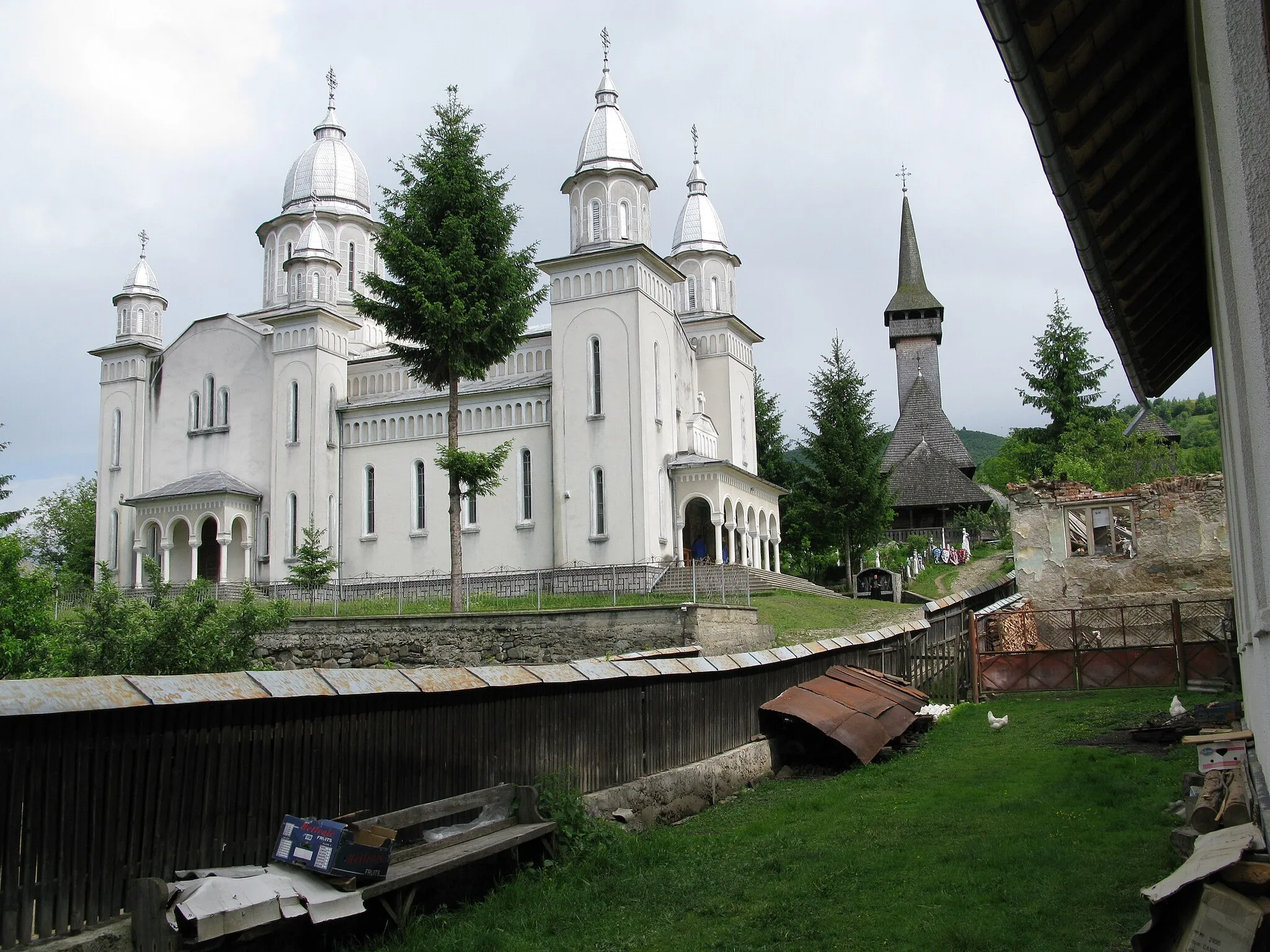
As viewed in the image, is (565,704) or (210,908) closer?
(210,908)

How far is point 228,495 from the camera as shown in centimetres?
3919

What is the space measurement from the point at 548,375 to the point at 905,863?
30.7 meters

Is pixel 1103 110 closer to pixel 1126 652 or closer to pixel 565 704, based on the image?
pixel 565 704

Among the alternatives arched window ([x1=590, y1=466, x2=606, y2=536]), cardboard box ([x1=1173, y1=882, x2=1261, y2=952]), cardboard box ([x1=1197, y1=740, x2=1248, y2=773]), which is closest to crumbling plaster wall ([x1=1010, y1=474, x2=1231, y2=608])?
arched window ([x1=590, y1=466, x2=606, y2=536])

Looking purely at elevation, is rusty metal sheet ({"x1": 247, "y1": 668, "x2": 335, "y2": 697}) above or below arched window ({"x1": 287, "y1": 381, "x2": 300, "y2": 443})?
below

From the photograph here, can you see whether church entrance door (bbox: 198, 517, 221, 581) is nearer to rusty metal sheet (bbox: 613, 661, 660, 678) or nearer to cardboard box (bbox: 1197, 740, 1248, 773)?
rusty metal sheet (bbox: 613, 661, 660, 678)

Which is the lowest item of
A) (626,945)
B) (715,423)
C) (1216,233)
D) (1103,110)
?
(626,945)

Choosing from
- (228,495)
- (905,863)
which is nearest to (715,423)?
(228,495)

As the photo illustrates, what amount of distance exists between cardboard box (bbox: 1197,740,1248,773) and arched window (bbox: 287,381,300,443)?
36.1 m

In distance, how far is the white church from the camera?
35.3 meters

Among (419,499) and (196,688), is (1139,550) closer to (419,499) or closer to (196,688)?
(196,688)

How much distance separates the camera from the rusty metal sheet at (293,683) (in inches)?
265

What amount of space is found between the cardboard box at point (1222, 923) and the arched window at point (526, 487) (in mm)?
32620

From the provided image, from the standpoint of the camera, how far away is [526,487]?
36781 millimetres
